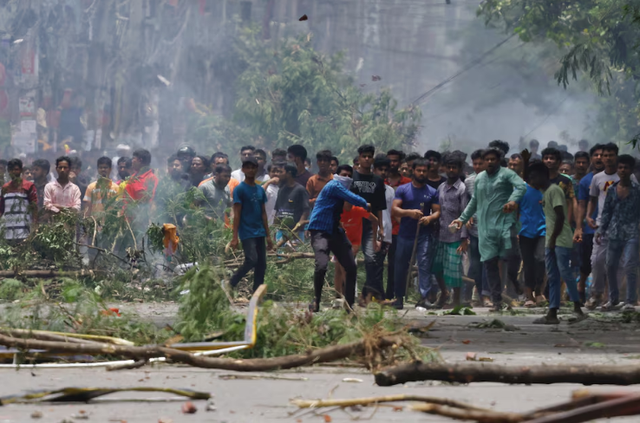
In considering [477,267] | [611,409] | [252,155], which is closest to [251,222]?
[477,267]

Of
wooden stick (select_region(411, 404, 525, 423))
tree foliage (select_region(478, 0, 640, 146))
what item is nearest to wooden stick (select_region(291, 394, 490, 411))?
wooden stick (select_region(411, 404, 525, 423))

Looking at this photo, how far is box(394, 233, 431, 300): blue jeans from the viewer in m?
12.6

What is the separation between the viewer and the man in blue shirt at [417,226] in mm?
12555

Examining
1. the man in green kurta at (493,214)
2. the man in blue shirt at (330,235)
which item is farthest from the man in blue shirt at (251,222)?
the man in green kurta at (493,214)

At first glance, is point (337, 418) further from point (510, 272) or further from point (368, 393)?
point (510, 272)

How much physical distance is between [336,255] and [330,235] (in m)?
0.22

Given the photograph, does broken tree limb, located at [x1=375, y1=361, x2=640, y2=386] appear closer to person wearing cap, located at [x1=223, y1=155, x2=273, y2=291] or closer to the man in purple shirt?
person wearing cap, located at [x1=223, y1=155, x2=273, y2=291]

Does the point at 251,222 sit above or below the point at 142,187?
below

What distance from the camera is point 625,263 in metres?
12.0

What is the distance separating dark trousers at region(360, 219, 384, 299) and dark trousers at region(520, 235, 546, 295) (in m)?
1.53

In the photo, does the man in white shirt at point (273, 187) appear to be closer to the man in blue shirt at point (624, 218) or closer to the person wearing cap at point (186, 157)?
the person wearing cap at point (186, 157)

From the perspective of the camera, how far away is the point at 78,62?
4844 cm

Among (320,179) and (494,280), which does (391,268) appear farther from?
(494,280)

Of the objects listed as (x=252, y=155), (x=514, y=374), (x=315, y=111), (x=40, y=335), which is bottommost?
(x=514, y=374)
